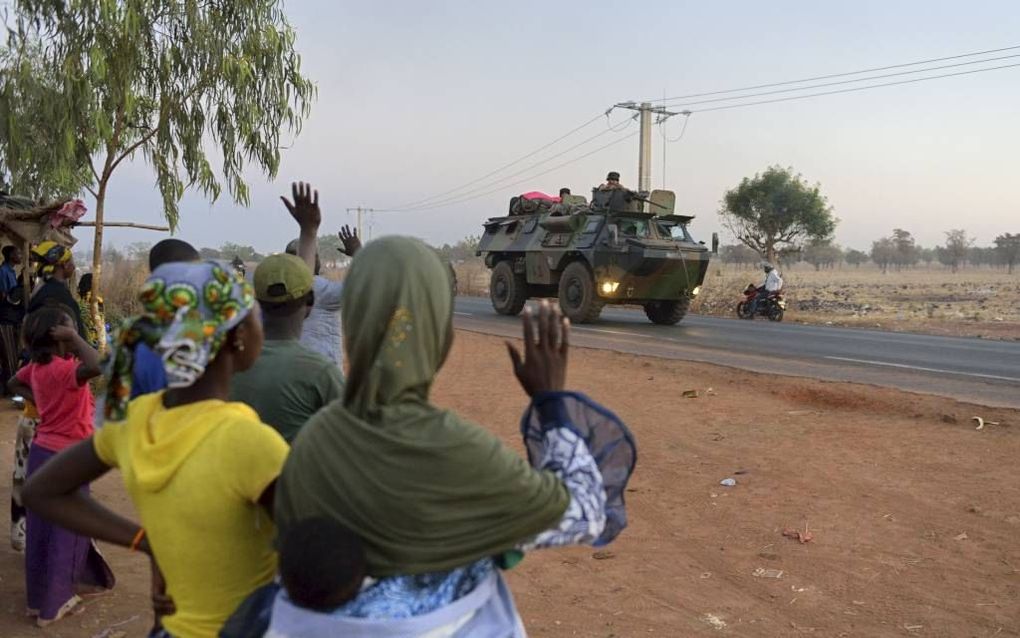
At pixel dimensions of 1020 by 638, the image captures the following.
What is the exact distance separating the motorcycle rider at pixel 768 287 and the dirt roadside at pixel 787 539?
522 inches

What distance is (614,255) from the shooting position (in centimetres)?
1773

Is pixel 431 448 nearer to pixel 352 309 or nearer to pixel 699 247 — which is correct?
pixel 352 309

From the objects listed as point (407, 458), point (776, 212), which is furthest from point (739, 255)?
point (407, 458)

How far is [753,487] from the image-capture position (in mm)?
5961

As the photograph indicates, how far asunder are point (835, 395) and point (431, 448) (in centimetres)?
835

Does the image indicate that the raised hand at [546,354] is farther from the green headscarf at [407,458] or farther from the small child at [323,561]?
the small child at [323,561]

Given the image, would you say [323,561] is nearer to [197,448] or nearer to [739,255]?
[197,448]

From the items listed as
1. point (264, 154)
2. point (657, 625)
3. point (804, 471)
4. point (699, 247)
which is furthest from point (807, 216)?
point (657, 625)

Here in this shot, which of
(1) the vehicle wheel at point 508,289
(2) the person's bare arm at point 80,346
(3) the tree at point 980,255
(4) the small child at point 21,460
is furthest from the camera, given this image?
(3) the tree at point 980,255

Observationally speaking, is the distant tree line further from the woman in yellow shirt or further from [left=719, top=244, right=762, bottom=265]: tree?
the woman in yellow shirt

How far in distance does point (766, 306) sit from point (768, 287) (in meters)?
0.45

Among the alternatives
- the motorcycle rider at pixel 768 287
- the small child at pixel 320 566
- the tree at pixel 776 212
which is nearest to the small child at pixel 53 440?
the small child at pixel 320 566

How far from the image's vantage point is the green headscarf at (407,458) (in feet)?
4.90

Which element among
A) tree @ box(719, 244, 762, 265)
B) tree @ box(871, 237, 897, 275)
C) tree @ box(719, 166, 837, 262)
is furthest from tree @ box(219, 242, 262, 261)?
tree @ box(871, 237, 897, 275)
